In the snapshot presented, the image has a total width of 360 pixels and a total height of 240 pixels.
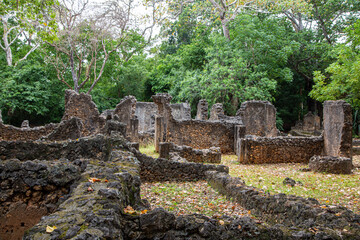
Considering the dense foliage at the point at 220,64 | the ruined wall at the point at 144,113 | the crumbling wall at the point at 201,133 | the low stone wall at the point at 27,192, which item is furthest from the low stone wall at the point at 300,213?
the ruined wall at the point at 144,113

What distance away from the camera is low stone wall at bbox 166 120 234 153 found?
1711 centimetres

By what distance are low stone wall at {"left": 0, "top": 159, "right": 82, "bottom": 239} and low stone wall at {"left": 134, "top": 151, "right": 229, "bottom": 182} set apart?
3980 mm

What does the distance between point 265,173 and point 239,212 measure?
532cm

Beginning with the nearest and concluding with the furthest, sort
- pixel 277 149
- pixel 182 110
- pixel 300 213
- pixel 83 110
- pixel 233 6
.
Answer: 1. pixel 300 213
2. pixel 277 149
3. pixel 83 110
4. pixel 233 6
5. pixel 182 110

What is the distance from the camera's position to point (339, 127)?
38.2ft

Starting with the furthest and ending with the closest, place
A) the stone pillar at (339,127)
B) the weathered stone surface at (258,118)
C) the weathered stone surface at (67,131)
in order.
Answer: the weathered stone surface at (258,118) → the stone pillar at (339,127) → the weathered stone surface at (67,131)

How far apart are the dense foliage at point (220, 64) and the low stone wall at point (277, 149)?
24.4 feet

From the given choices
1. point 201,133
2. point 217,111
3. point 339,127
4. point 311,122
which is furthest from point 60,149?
point 311,122

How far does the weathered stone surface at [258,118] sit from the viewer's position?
19.1 metres

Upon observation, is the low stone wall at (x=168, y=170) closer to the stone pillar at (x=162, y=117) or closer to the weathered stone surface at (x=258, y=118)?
the stone pillar at (x=162, y=117)

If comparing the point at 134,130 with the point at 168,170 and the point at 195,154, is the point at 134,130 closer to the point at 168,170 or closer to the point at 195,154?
the point at 195,154

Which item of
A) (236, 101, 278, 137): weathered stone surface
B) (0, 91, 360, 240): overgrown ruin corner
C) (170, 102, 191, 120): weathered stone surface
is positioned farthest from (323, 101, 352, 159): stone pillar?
(170, 102, 191, 120): weathered stone surface

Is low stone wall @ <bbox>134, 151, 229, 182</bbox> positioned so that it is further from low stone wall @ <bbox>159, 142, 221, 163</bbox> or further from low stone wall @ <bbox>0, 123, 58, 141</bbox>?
low stone wall @ <bbox>0, 123, 58, 141</bbox>

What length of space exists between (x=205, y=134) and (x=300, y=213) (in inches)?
513
